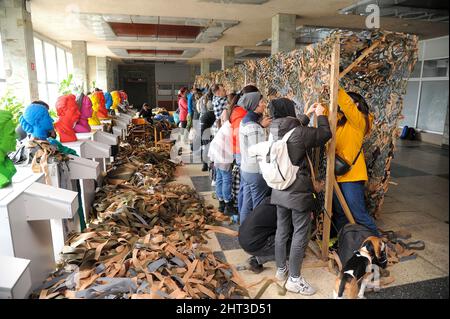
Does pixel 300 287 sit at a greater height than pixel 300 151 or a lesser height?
lesser

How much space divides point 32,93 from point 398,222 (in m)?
7.37

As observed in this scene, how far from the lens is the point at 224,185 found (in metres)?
4.29

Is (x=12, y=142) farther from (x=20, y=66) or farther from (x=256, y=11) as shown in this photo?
(x=256, y=11)

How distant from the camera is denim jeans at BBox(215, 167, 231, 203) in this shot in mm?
4266

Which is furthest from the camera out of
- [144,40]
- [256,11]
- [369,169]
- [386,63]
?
[144,40]

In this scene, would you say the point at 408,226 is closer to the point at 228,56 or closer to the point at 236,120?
the point at 236,120

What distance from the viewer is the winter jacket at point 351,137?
2824 mm

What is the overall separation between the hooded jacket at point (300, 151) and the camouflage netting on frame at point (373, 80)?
856 mm

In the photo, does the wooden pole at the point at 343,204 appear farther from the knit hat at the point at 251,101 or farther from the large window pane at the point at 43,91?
the large window pane at the point at 43,91

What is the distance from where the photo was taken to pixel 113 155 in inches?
243

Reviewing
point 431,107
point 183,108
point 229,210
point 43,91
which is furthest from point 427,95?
point 43,91

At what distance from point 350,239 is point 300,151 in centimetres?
104

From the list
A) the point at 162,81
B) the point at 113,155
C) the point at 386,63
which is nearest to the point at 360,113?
the point at 386,63

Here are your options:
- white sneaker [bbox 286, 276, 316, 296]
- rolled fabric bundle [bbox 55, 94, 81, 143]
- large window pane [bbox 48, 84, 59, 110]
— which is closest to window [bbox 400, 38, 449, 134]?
white sneaker [bbox 286, 276, 316, 296]
